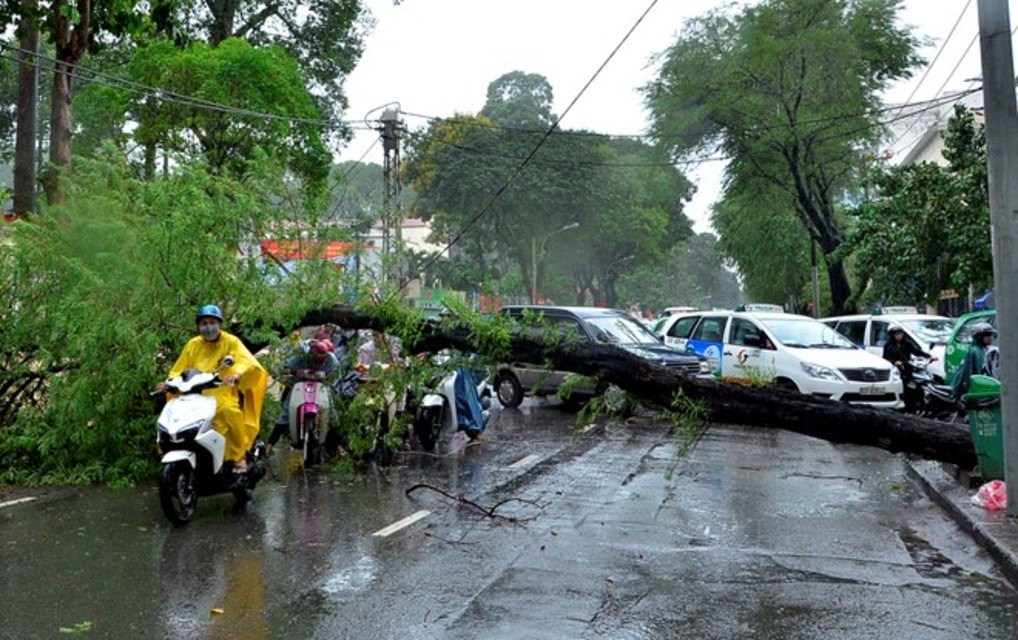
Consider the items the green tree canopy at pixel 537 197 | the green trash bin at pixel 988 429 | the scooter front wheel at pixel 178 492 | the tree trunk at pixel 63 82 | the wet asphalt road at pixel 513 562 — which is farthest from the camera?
the green tree canopy at pixel 537 197

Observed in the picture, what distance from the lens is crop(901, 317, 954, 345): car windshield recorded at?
17.6 m

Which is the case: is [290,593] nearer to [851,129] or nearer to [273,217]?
[273,217]

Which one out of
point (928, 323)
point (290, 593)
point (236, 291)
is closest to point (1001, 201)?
point (290, 593)

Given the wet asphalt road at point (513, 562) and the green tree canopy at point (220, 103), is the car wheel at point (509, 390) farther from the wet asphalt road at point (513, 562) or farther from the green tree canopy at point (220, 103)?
the wet asphalt road at point (513, 562)

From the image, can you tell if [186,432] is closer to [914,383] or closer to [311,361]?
[311,361]

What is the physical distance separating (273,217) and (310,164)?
14368mm

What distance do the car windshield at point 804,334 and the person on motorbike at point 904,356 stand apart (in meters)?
0.67

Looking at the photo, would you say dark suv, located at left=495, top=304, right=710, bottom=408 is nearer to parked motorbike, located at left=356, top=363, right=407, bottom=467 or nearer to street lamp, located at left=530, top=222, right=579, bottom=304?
parked motorbike, located at left=356, top=363, right=407, bottom=467

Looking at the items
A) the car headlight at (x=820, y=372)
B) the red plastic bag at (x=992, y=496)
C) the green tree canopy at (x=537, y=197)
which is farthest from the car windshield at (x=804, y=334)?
the green tree canopy at (x=537, y=197)

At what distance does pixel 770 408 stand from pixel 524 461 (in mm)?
4351

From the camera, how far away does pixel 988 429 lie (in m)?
8.17

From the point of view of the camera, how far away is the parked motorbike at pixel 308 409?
1019 cm

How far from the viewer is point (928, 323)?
1842cm

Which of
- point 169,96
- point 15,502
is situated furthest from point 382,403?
point 169,96
